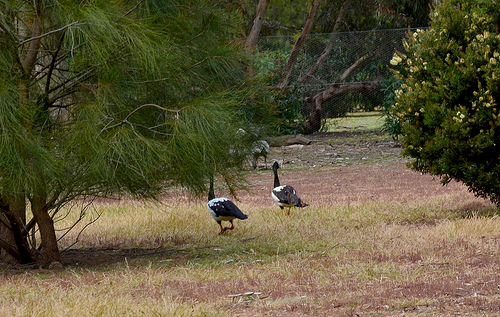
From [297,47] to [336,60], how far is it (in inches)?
48.0

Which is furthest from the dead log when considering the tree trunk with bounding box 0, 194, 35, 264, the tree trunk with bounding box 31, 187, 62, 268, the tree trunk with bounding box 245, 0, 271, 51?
the tree trunk with bounding box 31, 187, 62, 268

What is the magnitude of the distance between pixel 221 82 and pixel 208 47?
0.40 metres

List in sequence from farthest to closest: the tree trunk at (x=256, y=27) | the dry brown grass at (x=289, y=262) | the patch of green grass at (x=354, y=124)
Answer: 1. the patch of green grass at (x=354, y=124)
2. the tree trunk at (x=256, y=27)
3. the dry brown grass at (x=289, y=262)

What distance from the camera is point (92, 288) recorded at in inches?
219

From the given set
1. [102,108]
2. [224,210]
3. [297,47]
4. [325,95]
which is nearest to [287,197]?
[224,210]

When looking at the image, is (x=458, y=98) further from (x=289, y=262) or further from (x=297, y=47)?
(x=297, y=47)

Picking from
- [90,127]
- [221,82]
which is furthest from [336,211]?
[90,127]

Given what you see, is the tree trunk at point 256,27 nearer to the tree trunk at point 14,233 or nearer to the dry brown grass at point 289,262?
the dry brown grass at point 289,262

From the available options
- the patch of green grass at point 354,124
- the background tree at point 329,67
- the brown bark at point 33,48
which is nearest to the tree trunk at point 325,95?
the background tree at point 329,67

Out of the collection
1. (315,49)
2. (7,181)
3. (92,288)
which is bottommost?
(92,288)

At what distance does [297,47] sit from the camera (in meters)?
20.2

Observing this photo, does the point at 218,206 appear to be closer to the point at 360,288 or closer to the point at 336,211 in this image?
the point at 336,211

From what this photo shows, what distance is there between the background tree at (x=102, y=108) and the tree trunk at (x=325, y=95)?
13840 mm

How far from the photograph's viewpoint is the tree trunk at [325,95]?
820 inches
